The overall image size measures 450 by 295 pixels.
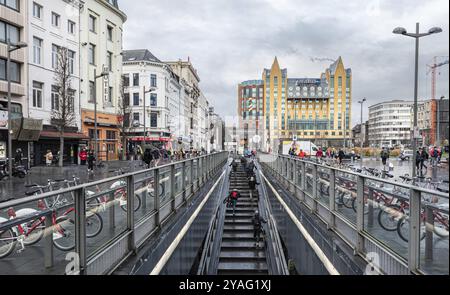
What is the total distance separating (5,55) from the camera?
25.3 metres

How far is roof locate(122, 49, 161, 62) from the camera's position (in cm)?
6006

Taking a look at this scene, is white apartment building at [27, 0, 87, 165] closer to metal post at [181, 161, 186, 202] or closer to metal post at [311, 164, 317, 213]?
metal post at [181, 161, 186, 202]

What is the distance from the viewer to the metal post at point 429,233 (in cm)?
331

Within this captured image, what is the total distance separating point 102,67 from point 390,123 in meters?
109

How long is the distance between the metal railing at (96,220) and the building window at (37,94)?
2448cm

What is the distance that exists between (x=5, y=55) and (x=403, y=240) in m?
27.5

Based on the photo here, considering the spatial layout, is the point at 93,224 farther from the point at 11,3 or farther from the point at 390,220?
the point at 11,3

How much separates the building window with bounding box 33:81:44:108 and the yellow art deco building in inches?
3963

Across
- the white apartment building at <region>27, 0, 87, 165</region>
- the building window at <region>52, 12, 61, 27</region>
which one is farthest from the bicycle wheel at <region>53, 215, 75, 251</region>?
the building window at <region>52, 12, 61, 27</region>

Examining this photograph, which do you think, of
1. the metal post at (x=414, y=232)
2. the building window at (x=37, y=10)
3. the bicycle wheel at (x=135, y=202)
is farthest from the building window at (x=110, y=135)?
the metal post at (x=414, y=232)

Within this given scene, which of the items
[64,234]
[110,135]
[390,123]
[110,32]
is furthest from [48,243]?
[390,123]

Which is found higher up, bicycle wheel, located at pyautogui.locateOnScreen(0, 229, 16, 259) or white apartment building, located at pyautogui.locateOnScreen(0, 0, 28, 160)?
white apartment building, located at pyautogui.locateOnScreen(0, 0, 28, 160)

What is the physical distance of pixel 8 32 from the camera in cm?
2567
